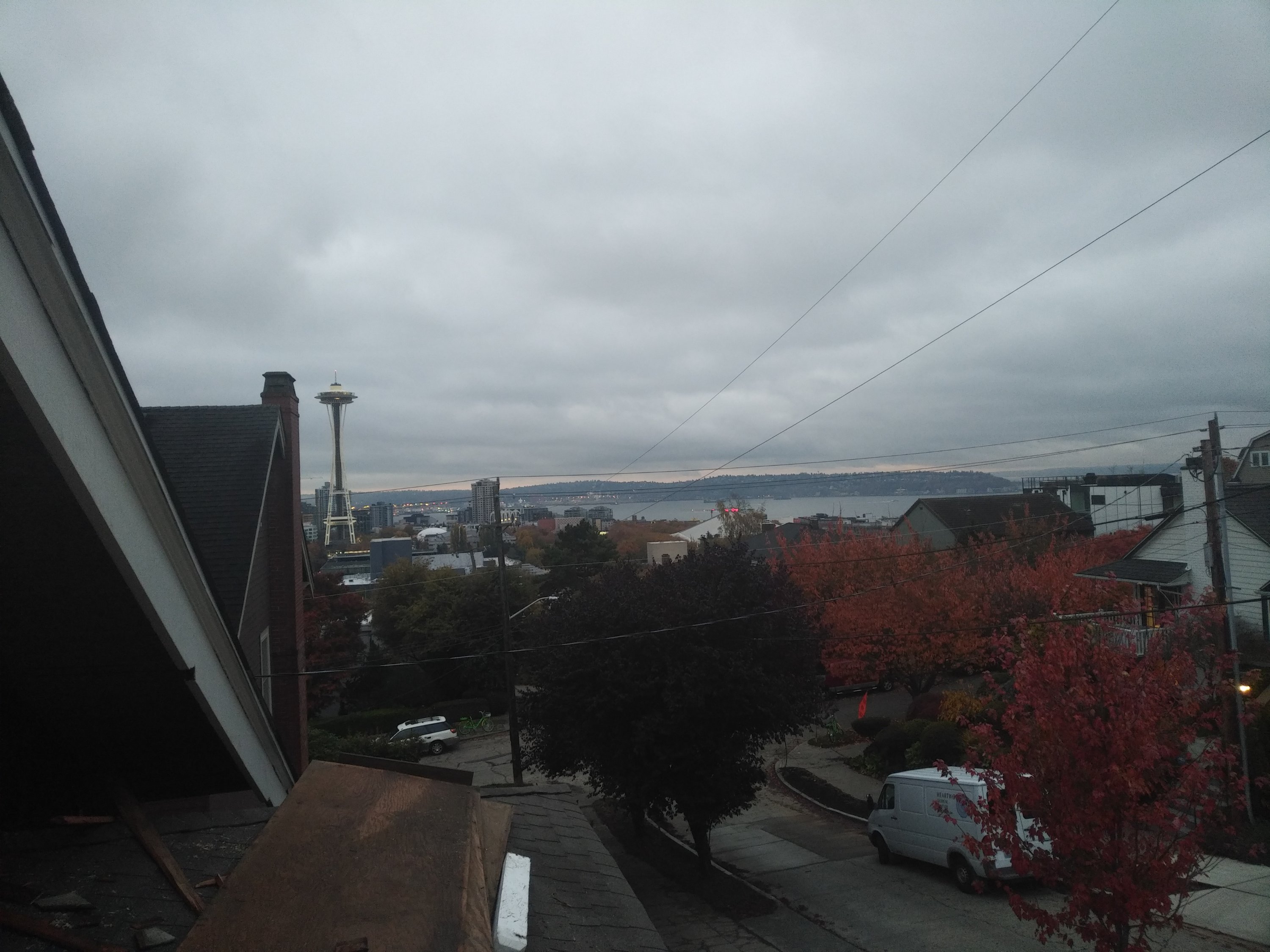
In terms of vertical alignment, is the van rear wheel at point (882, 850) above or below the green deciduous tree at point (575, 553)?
below

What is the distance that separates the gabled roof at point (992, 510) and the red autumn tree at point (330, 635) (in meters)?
36.7

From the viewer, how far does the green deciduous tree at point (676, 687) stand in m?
18.1

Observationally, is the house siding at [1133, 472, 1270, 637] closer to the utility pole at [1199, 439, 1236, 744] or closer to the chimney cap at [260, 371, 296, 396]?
the utility pole at [1199, 439, 1236, 744]

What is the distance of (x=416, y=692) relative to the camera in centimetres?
4706

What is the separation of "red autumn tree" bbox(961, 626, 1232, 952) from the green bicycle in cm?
3563

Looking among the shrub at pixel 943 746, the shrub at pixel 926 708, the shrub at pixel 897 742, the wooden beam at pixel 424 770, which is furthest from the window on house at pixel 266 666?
the shrub at pixel 926 708

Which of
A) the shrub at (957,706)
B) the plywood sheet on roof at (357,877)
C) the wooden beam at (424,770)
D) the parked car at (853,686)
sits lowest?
the parked car at (853,686)

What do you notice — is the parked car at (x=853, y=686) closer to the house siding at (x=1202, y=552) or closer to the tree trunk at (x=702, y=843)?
the house siding at (x=1202, y=552)

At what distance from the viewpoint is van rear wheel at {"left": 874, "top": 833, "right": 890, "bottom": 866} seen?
63.6ft

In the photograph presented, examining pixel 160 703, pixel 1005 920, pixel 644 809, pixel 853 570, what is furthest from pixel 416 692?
pixel 160 703

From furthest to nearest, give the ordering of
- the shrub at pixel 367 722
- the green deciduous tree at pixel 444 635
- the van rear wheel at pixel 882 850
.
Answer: the green deciduous tree at pixel 444 635
the shrub at pixel 367 722
the van rear wheel at pixel 882 850

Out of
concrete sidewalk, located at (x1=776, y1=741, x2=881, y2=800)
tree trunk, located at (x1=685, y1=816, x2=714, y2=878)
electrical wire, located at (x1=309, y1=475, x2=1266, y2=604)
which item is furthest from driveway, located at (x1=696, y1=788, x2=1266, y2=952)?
electrical wire, located at (x1=309, y1=475, x2=1266, y2=604)

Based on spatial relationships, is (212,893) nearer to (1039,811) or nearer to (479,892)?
(479,892)

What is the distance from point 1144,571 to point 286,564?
26855 mm
